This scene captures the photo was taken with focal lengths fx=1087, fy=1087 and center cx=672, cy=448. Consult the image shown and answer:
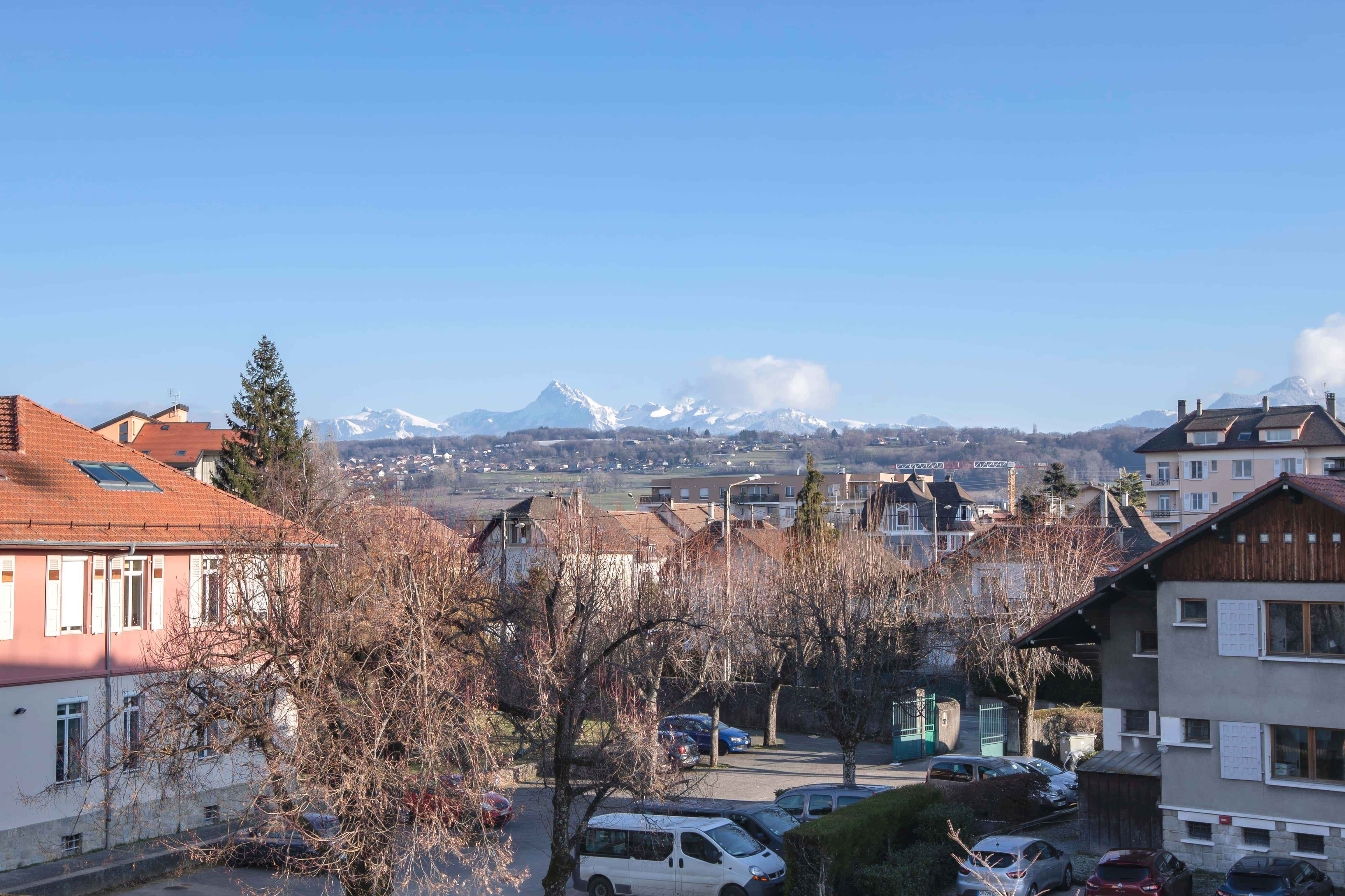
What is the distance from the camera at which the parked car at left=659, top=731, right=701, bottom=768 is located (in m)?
23.2

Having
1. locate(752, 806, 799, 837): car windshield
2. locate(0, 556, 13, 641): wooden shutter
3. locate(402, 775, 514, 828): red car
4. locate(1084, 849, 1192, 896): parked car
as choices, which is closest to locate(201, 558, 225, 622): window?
locate(0, 556, 13, 641): wooden shutter

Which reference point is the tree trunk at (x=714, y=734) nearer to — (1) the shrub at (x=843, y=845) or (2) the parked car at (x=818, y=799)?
(2) the parked car at (x=818, y=799)

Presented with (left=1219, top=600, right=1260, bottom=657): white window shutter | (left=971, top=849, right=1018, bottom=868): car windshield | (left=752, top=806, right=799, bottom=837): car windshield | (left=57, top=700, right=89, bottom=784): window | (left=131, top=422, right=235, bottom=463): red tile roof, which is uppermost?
(left=131, top=422, right=235, bottom=463): red tile roof

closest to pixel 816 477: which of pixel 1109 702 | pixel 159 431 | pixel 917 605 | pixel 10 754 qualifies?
pixel 917 605

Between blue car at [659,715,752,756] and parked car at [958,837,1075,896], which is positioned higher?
parked car at [958,837,1075,896]

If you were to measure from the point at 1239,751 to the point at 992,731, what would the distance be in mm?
19293

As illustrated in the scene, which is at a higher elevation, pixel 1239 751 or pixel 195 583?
pixel 195 583

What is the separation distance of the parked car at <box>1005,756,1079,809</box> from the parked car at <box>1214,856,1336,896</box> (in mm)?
9875

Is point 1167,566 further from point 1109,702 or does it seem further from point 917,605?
point 917,605

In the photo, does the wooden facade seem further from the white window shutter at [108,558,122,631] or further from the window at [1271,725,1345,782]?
the white window shutter at [108,558,122,631]

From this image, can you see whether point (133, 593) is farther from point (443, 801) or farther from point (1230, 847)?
point (1230, 847)

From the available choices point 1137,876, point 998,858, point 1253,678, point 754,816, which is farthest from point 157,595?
point 1253,678

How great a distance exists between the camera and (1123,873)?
19750 mm

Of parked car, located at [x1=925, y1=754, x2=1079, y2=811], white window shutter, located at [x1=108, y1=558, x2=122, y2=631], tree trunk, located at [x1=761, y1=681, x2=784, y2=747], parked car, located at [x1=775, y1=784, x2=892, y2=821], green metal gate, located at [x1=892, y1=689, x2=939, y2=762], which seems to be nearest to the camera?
white window shutter, located at [x1=108, y1=558, x2=122, y2=631]
